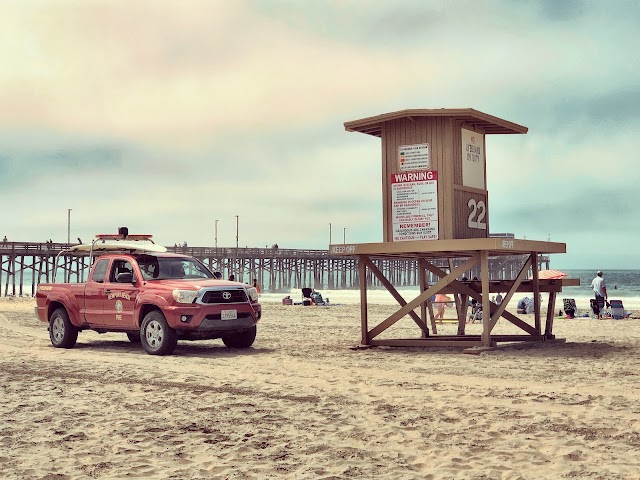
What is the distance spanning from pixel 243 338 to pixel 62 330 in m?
3.60

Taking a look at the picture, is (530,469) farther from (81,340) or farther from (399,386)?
(81,340)

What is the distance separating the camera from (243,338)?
46.8 ft

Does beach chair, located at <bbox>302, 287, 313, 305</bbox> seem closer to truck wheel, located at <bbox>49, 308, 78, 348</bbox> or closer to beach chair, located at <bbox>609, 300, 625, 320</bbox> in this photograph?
beach chair, located at <bbox>609, 300, 625, 320</bbox>

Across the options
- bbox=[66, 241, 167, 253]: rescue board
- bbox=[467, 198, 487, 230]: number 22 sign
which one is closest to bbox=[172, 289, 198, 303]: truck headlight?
bbox=[66, 241, 167, 253]: rescue board

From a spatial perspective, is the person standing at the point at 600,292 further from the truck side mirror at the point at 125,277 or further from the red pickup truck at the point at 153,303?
the truck side mirror at the point at 125,277

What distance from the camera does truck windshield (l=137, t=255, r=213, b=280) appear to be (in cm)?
1394

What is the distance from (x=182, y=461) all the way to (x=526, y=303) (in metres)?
21.7

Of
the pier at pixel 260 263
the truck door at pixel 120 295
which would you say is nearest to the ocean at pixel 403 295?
the pier at pixel 260 263

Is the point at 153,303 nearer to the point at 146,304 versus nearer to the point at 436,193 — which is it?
the point at 146,304

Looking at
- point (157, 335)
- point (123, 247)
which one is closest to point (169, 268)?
point (123, 247)

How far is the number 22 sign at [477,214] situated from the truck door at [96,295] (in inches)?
261

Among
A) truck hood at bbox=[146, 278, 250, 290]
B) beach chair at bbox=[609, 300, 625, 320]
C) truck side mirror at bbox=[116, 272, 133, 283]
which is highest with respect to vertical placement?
truck side mirror at bbox=[116, 272, 133, 283]

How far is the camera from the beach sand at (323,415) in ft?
18.8

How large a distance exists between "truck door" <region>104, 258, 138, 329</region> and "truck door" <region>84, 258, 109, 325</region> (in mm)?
132
